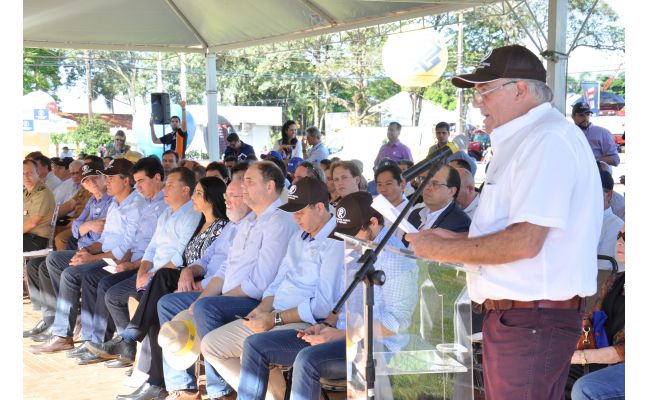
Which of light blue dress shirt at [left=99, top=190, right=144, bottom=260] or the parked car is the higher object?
the parked car

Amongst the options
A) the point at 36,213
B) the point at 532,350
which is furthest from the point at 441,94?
the point at 532,350

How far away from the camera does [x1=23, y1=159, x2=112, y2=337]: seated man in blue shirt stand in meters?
7.41

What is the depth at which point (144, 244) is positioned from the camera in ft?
22.1

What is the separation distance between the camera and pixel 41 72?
136 feet

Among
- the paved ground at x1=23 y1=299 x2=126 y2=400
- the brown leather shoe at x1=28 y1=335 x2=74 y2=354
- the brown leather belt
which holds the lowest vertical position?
the paved ground at x1=23 y1=299 x2=126 y2=400

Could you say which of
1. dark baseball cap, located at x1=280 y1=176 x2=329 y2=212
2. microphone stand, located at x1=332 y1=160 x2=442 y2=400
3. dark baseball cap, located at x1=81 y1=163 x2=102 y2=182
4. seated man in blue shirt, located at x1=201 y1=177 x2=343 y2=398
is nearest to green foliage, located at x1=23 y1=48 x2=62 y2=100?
dark baseball cap, located at x1=81 y1=163 x2=102 y2=182

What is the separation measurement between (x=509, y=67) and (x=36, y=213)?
6804mm

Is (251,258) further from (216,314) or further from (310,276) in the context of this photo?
(310,276)

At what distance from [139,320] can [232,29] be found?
800 cm

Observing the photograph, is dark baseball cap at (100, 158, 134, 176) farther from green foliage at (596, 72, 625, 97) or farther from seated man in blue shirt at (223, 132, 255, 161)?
green foliage at (596, 72, 625, 97)

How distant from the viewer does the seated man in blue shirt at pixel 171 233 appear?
5.93m

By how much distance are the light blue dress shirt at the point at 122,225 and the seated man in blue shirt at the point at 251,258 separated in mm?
1736

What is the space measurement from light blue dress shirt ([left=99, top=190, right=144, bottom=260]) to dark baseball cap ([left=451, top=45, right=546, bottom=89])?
4.64 metres
